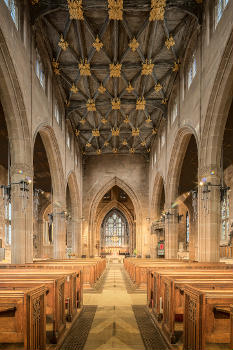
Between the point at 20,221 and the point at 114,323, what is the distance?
6597 mm

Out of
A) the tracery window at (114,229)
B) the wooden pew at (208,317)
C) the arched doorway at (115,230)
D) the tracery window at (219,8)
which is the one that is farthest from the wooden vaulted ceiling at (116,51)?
the tracery window at (114,229)

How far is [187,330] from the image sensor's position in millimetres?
4180

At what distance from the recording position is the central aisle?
481cm

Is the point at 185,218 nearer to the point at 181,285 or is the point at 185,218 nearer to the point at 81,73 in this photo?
the point at 81,73

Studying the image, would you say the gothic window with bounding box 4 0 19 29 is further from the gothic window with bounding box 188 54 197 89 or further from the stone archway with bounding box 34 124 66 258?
the stone archway with bounding box 34 124 66 258

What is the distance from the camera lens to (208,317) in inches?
147

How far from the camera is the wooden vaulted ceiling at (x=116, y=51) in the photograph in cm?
1248

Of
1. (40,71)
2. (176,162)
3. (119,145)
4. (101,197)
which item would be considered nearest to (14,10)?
(40,71)

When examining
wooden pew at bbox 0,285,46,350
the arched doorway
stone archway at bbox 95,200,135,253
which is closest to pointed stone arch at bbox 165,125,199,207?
wooden pew at bbox 0,285,46,350

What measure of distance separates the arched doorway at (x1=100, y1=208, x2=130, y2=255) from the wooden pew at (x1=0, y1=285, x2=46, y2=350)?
39564 mm

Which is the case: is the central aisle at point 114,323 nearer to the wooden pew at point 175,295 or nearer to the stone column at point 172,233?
the wooden pew at point 175,295

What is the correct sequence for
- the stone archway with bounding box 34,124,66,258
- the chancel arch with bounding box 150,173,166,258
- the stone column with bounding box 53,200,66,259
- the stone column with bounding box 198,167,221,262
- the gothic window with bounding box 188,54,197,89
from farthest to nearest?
1. the chancel arch with bounding box 150,173,166,258
2. the stone column with bounding box 53,200,66,259
3. the stone archway with bounding box 34,124,66,258
4. the gothic window with bounding box 188,54,197,89
5. the stone column with bounding box 198,167,221,262

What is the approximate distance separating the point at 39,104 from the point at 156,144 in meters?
13.3

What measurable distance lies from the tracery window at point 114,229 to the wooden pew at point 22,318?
4018cm
